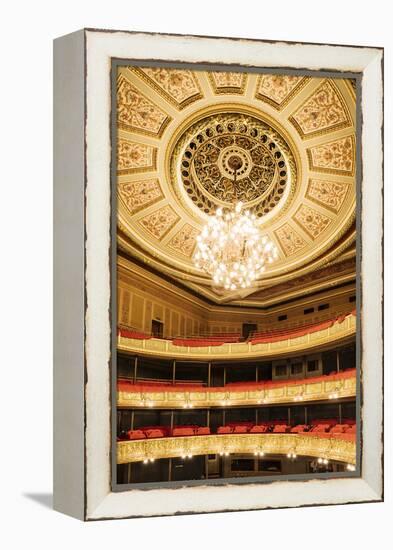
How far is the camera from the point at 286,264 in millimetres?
7121

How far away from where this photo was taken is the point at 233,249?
→ 7.04 m

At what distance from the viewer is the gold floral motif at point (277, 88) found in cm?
703

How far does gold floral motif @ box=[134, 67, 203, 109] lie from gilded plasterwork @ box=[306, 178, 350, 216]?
94 cm

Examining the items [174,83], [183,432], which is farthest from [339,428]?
[174,83]

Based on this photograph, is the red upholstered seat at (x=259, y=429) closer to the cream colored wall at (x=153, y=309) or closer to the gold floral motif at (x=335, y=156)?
the cream colored wall at (x=153, y=309)

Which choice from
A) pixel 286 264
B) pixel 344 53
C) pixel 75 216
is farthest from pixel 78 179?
pixel 344 53

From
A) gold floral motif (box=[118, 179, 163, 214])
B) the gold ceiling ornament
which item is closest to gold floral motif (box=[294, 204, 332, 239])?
the gold ceiling ornament

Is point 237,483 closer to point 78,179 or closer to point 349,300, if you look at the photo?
point 349,300

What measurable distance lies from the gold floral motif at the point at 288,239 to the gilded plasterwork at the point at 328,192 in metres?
0.26

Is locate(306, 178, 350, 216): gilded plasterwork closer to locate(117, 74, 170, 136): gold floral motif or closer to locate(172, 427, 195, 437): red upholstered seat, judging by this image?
locate(117, 74, 170, 136): gold floral motif

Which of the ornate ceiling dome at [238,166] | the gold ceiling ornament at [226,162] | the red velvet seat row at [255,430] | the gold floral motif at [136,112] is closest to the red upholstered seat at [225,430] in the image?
the red velvet seat row at [255,430]

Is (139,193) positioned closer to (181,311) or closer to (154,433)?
(181,311)

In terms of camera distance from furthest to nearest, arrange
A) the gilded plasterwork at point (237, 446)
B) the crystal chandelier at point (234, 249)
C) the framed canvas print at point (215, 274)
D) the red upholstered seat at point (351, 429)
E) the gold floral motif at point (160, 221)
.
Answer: the red upholstered seat at point (351, 429) → the crystal chandelier at point (234, 249) → the gold floral motif at point (160, 221) → the gilded plasterwork at point (237, 446) → the framed canvas print at point (215, 274)

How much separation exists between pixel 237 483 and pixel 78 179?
208cm
